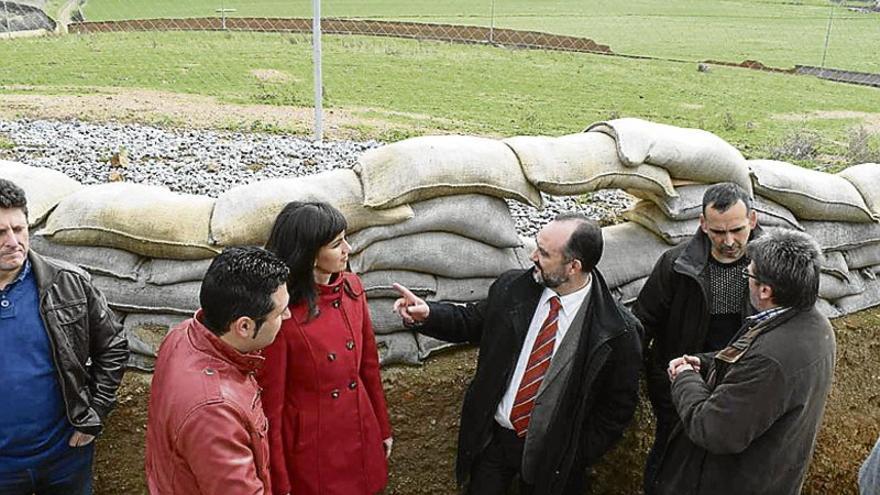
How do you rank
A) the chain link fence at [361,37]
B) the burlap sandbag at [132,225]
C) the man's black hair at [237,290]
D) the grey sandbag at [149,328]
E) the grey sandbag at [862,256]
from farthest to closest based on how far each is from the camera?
1. the chain link fence at [361,37]
2. the grey sandbag at [862,256]
3. the grey sandbag at [149,328]
4. the burlap sandbag at [132,225]
5. the man's black hair at [237,290]

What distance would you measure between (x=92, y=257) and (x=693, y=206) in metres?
2.89

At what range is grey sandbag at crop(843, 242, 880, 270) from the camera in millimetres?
4684

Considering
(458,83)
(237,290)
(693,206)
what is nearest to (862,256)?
(693,206)

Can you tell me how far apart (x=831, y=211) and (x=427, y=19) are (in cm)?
2147

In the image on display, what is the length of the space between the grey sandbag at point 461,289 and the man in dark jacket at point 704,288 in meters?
0.75

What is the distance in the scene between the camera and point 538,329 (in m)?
3.31

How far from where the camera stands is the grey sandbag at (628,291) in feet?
14.0

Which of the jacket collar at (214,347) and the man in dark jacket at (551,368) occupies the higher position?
the jacket collar at (214,347)

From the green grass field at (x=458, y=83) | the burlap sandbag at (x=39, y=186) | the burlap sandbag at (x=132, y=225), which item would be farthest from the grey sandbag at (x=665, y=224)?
the green grass field at (x=458, y=83)

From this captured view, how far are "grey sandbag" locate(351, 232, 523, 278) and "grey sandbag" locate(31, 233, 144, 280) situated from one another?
1001mm

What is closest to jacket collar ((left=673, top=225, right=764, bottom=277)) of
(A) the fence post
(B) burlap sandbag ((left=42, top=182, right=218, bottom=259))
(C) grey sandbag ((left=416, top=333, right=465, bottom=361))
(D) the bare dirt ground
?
(D) the bare dirt ground

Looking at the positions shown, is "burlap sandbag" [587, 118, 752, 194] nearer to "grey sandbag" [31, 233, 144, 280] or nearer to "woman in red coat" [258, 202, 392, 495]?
"woman in red coat" [258, 202, 392, 495]

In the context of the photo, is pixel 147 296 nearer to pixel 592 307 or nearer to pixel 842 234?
pixel 592 307

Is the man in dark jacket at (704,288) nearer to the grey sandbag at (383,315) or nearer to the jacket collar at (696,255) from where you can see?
the jacket collar at (696,255)
